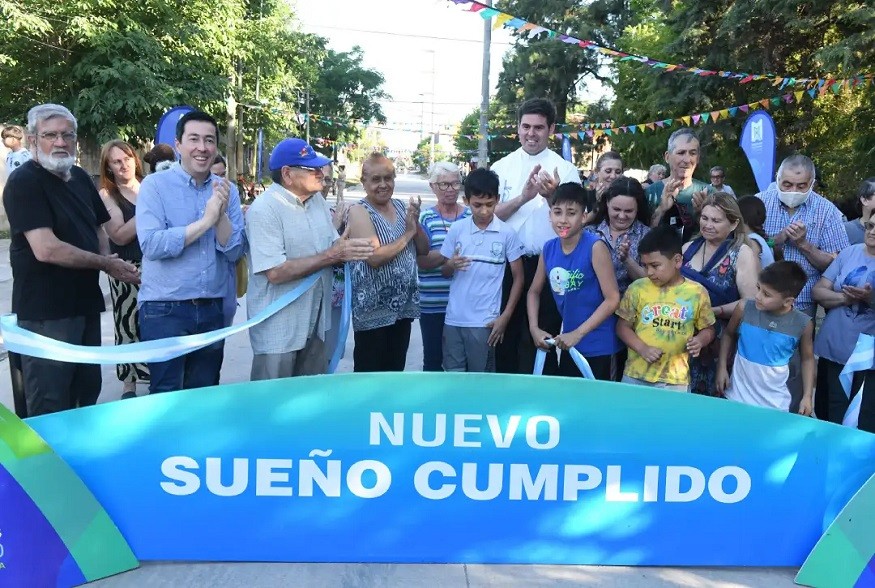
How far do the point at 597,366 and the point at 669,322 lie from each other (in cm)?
47

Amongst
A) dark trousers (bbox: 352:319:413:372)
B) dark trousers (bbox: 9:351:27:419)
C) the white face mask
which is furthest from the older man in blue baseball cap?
the white face mask

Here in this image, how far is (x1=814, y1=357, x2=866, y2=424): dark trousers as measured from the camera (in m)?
4.11

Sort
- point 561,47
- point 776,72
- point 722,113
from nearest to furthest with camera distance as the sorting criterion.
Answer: point 722,113 < point 776,72 < point 561,47

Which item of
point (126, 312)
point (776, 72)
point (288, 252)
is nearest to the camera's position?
point (288, 252)

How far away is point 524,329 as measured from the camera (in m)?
4.64

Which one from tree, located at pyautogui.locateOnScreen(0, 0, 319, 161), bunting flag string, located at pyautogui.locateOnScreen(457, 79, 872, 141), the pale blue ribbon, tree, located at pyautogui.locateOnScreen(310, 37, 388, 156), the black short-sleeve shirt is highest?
tree, located at pyautogui.locateOnScreen(310, 37, 388, 156)

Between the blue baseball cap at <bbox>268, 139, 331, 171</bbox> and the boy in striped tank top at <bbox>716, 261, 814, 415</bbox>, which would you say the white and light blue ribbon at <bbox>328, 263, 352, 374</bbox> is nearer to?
the blue baseball cap at <bbox>268, 139, 331, 171</bbox>

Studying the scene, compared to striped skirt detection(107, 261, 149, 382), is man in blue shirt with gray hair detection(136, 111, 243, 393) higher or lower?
higher

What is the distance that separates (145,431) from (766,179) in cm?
971

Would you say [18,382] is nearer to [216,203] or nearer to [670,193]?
[216,203]

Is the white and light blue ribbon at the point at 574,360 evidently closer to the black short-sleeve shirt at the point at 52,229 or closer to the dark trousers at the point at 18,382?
the black short-sleeve shirt at the point at 52,229

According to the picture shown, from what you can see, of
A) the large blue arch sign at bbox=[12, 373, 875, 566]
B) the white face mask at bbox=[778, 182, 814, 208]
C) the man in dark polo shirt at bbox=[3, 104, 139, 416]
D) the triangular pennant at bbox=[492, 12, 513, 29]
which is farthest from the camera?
the triangular pennant at bbox=[492, 12, 513, 29]

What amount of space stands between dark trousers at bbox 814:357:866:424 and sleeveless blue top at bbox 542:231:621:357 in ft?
3.82

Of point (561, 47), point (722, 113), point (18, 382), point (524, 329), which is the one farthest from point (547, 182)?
point (561, 47)
